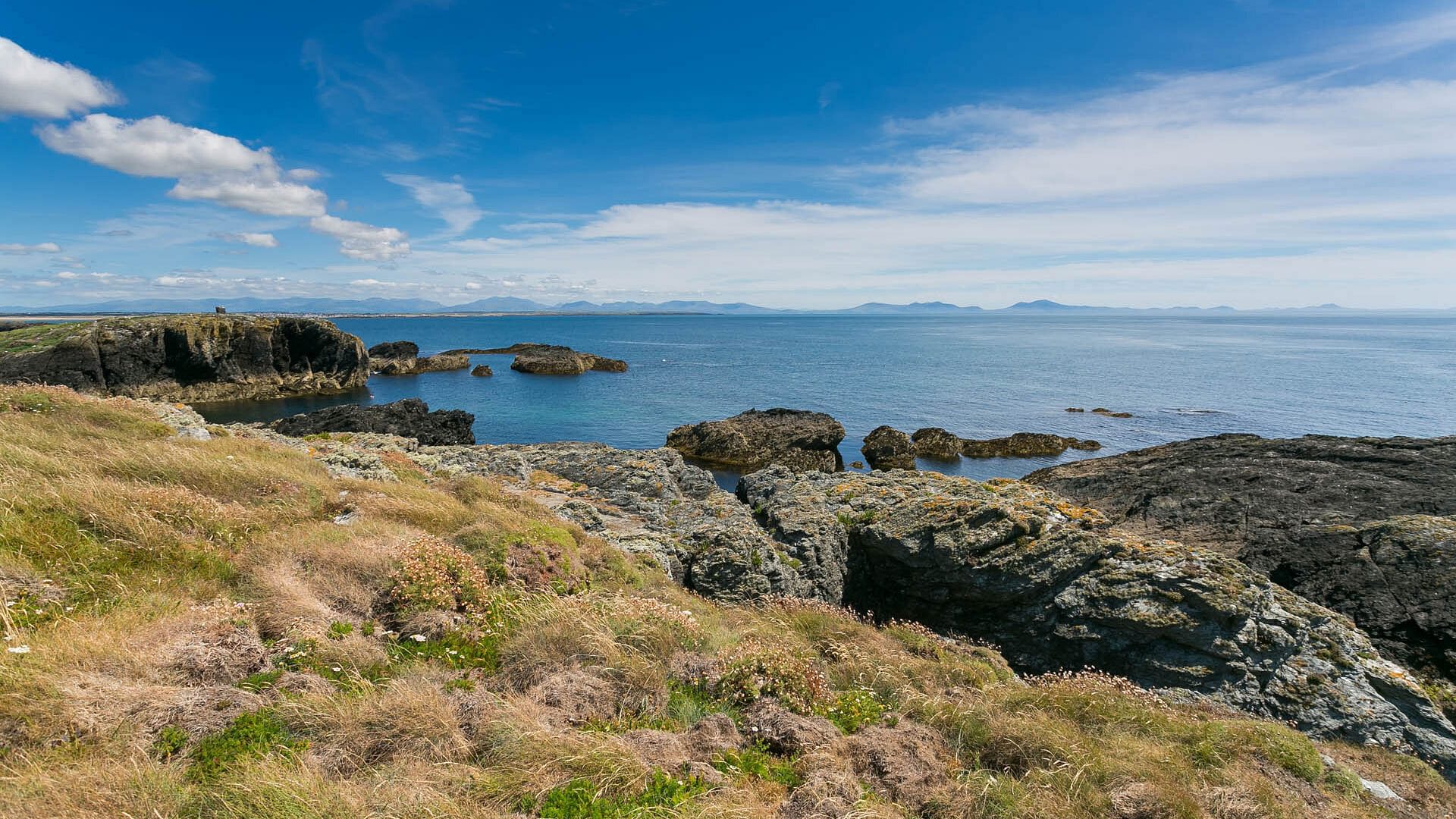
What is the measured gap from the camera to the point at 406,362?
95000mm

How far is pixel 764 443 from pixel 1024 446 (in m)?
19.3

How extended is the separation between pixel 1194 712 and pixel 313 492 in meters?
17.1

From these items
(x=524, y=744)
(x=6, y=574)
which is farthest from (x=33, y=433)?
(x=524, y=744)

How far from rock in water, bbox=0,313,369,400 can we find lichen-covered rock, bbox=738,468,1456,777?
75090mm

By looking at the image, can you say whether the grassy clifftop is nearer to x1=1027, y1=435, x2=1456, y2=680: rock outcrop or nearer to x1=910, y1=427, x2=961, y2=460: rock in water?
x1=1027, y1=435, x2=1456, y2=680: rock outcrop

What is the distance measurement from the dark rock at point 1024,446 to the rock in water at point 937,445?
89 centimetres

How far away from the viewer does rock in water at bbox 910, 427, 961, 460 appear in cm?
4391

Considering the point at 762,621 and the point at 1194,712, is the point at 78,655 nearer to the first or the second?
the point at 762,621

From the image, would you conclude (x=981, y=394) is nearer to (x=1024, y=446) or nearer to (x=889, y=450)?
(x=1024, y=446)

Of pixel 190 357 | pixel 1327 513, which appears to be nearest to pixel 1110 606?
pixel 1327 513

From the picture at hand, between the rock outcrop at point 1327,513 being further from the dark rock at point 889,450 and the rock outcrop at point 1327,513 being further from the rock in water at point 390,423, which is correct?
the rock in water at point 390,423

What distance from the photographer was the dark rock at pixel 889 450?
142ft

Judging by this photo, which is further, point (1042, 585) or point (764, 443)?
point (764, 443)

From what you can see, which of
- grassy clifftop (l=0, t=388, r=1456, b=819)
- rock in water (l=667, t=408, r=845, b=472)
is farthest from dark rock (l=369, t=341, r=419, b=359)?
grassy clifftop (l=0, t=388, r=1456, b=819)
